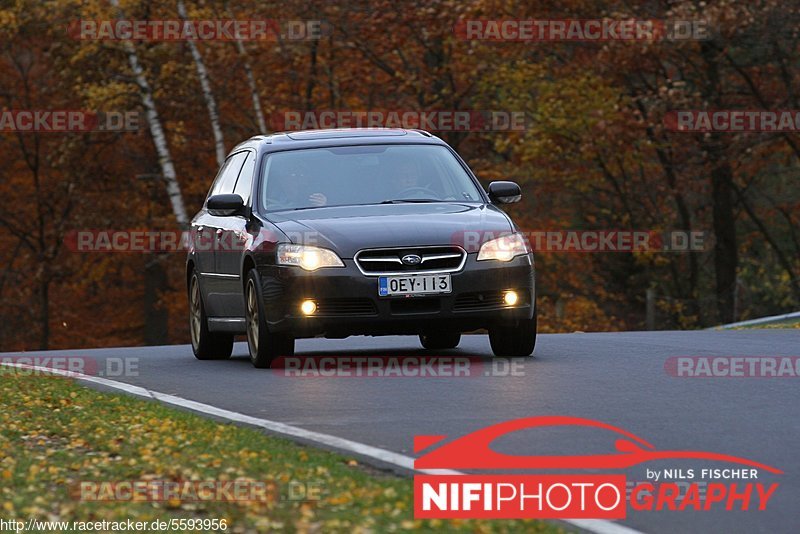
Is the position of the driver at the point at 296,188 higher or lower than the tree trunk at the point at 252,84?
lower

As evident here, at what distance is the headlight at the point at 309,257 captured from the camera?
546 inches

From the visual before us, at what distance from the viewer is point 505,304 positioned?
14.2m

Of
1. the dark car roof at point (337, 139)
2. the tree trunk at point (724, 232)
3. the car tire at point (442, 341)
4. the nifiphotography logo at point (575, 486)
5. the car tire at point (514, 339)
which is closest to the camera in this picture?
the nifiphotography logo at point (575, 486)

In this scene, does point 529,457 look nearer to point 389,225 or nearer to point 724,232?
point 389,225

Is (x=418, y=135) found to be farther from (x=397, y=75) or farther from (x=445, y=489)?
(x=397, y=75)

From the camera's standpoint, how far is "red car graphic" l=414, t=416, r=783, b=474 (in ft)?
27.8

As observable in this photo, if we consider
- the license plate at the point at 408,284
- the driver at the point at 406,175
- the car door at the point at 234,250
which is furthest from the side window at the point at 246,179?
the license plate at the point at 408,284

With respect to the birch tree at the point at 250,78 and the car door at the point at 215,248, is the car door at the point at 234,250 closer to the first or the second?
the car door at the point at 215,248

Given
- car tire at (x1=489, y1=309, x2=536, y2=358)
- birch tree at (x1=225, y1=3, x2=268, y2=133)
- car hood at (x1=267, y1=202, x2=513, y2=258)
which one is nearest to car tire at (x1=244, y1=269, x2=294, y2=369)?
car hood at (x1=267, y1=202, x2=513, y2=258)

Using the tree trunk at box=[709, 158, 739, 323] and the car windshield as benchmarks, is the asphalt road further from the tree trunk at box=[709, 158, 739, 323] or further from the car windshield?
the tree trunk at box=[709, 158, 739, 323]

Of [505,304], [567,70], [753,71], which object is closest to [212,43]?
[567,70]

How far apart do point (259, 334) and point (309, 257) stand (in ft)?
2.91

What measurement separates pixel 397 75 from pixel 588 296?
1176 centimetres

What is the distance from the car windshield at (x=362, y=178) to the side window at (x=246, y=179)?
7.4 inches
